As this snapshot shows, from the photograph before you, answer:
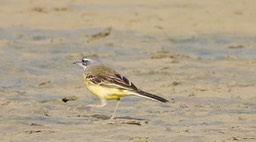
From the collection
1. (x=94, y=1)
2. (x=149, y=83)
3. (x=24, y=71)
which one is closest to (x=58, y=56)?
(x=24, y=71)

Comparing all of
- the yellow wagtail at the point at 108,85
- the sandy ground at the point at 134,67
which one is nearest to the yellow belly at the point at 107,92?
the yellow wagtail at the point at 108,85

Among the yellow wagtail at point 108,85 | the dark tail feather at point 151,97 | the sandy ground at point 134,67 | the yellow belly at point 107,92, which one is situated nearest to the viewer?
the sandy ground at point 134,67

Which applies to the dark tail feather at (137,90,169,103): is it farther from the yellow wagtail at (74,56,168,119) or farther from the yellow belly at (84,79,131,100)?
the yellow belly at (84,79,131,100)

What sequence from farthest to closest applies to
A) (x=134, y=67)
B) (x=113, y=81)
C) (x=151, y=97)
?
(x=134, y=67)
(x=113, y=81)
(x=151, y=97)

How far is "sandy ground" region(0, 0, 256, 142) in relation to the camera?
11961 mm

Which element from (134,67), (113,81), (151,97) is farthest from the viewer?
(134,67)

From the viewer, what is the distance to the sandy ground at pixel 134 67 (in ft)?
39.2

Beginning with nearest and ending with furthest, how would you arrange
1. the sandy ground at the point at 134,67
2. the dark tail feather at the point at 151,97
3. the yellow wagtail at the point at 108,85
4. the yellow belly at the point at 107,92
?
the sandy ground at the point at 134,67
the dark tail feather at the point at 151,97
the yellow wagtail at the point at 108,85
the yellow belly at the point at 107,92

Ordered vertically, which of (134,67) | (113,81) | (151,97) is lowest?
(151,97)

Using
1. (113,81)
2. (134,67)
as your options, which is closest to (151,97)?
(113,81)

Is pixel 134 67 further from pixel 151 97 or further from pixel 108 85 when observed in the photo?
pixel 151 97

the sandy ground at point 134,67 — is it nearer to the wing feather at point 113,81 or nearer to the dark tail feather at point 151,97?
the dark tail feather at point 151,97

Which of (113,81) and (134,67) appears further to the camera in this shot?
(134,67)

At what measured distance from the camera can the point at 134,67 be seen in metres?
17.0
